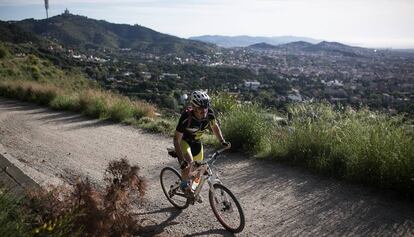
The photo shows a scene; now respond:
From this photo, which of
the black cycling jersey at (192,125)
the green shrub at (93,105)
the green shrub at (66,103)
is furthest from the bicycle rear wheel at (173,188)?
the green shrub at (66,103)

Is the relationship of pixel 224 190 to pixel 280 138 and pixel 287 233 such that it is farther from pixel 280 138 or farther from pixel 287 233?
pixel 280 138

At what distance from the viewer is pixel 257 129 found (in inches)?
354

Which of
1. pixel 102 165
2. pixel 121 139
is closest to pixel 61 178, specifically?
pixel 102 165

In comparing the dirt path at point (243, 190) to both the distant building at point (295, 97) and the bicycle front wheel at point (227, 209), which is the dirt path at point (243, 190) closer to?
the bicycle front wheel at point (227, 209)

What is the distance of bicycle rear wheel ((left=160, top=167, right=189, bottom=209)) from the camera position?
594 cm

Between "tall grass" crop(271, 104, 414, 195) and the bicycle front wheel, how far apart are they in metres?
2.74

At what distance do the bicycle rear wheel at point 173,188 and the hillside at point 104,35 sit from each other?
3913 inches

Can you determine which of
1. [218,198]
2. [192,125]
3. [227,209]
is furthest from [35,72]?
[227,209]

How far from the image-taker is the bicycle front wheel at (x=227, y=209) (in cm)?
507

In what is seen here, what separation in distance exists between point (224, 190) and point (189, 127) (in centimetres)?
102

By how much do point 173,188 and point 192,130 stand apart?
1.14 meters

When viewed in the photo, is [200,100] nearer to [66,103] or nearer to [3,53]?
[66,103]

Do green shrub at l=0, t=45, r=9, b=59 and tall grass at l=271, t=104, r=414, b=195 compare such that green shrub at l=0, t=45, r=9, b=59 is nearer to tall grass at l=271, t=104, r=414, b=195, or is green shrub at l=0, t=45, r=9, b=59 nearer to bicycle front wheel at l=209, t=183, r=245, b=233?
tall grass at l=271, t=104, r=414, b=195

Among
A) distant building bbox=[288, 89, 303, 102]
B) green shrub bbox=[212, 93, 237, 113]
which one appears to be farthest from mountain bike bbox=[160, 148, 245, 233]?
distant building bbox=[288, 89, 303, 102]
